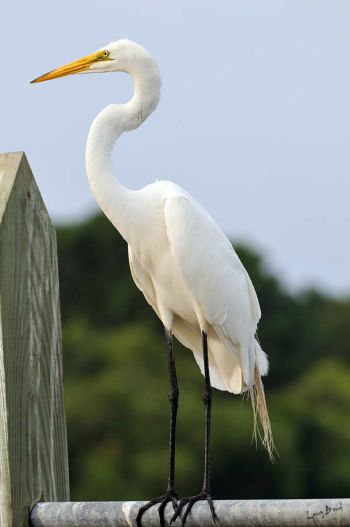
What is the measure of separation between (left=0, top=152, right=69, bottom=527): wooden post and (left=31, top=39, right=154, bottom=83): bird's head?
1.46 metres

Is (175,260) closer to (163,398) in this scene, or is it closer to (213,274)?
(213,274)

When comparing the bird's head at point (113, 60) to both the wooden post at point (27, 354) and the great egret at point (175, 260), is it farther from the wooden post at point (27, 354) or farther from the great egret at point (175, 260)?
the wooden post at point (27, 354)

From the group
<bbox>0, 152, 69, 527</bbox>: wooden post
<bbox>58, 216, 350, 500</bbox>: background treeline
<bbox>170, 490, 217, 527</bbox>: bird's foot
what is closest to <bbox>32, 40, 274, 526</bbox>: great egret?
<bbox>170, 490, 217, 527</bbox>: bird's foot

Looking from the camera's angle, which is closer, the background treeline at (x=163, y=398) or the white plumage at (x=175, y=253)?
the white plumage at (x=175, y=253)

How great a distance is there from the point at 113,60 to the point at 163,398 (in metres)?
32.6

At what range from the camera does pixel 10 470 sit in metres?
2.89

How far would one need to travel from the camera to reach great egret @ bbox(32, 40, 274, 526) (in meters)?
4.42

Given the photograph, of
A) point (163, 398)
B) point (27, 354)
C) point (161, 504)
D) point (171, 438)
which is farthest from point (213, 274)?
point (163, 398)

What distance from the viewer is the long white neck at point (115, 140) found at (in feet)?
14.2

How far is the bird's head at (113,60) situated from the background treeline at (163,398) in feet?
83.5

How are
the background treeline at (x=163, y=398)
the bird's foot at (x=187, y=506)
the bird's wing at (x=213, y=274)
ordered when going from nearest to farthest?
the bird's foot at (x=187, y=506) < the bird's wing at (x=213, y=274) < the background treeline at (x=163, y=398)

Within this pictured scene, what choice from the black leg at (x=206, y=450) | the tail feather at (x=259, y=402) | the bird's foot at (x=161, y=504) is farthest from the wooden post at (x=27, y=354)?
the tail feather at (x=259, y=402)

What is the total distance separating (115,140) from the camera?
4398 mm

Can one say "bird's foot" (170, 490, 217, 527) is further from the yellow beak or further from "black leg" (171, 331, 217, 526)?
the yellow beak
